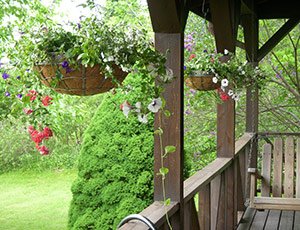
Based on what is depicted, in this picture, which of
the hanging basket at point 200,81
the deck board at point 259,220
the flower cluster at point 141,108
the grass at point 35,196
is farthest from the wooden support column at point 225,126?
the grass at point 35,196

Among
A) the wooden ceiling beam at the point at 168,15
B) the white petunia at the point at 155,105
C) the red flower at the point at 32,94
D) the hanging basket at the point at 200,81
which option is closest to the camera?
the white petunia at the point at 155,105

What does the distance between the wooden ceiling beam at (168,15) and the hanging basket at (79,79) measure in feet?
1.54

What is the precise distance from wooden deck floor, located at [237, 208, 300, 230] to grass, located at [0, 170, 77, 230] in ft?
17.4

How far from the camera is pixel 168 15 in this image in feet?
7.73

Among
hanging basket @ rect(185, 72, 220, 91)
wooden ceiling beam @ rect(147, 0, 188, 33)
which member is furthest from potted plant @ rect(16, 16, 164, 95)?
hanging basket @ rect(185, 72, 220, 91)

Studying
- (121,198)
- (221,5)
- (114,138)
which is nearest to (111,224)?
(121,198)

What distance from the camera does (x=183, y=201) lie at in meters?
2.63

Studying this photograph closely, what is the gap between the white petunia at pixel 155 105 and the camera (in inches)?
72.9

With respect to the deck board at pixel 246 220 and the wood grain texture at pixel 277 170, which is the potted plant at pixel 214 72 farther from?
the wood grain texture at pixel 277 170

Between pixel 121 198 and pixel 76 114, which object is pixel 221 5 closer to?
pixel 121 198

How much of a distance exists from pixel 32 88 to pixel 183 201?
38.4 inches

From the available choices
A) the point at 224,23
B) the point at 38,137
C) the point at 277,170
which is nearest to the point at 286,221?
the point at 277,170

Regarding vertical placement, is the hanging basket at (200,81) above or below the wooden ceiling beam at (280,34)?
below

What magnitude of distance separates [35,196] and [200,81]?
7693mm
